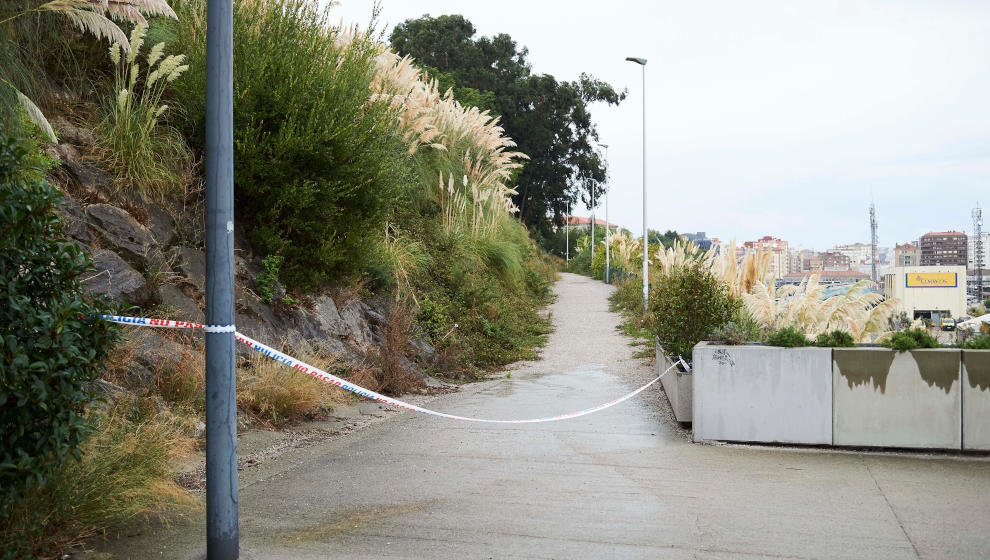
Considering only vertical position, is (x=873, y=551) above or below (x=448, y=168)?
below

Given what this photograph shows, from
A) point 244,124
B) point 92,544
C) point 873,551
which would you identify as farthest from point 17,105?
point 873,551

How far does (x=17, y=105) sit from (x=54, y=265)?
3.51 metres

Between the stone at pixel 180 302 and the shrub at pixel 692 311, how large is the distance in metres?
5.78

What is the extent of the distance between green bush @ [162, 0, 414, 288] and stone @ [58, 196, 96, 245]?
6.35ft

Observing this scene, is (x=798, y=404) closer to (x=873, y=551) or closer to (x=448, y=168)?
(x=873, y=551)

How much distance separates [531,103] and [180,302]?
128 feet

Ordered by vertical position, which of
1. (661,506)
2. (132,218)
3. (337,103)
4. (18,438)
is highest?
(337,103)

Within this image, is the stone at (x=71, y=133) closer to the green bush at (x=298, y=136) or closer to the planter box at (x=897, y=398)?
the green bush at (x=298, y=136)

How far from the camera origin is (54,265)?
12.0ft

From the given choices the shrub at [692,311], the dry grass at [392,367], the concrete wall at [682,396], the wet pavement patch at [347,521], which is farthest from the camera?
the dry grass at [392,367]

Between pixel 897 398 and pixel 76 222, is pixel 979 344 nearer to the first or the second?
pixel 897 398

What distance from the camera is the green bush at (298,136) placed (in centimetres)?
891

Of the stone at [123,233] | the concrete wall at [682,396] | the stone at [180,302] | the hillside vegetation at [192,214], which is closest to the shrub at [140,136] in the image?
the hillside vegetation at [192,214]

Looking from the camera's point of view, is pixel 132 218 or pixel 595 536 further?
pixel 132 218
